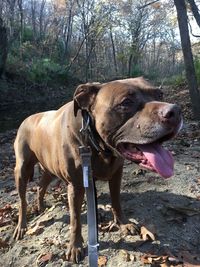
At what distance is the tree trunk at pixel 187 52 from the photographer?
9.64m

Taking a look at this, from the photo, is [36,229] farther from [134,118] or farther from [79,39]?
[79,39]

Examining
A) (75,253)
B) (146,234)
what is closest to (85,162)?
(75,253)

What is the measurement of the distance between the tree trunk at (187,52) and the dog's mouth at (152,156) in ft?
24.1

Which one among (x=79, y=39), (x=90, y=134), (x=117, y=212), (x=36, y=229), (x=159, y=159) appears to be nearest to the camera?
(x=159, y=159)

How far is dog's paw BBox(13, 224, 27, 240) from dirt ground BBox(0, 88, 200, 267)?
7 centimetres

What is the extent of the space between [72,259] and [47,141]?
1.14 metres

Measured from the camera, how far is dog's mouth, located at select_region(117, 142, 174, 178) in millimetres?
2807

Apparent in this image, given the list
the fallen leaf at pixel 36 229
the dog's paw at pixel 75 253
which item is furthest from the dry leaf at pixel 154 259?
the fallen leaf at pixel 36 229

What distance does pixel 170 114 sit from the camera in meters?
2.67

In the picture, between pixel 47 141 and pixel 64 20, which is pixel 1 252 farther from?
pixel 64 20

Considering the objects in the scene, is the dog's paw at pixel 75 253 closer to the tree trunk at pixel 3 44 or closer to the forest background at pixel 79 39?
the forest background at pixel 79 39

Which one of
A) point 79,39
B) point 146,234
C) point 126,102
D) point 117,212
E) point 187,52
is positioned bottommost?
point 146,234

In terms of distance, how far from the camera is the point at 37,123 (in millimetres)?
4438

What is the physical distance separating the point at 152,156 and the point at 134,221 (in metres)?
1.50
